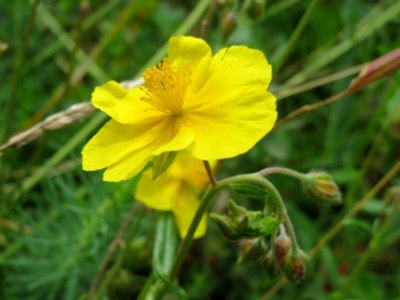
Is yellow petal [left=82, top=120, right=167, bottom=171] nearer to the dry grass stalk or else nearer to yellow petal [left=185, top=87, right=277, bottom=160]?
yellow petal [left=185, top=87, right=277, bottom=160]

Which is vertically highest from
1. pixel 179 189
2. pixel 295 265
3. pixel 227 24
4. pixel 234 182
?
pixel 227 24

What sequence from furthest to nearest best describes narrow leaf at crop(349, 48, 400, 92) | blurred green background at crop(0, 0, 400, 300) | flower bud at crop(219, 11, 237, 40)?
blurred green background at crop(0, 0, 400, 300)
flower bud at crop(219, 11, 237, 40)
narrow leaf at crop(349, 48, 400, 92)

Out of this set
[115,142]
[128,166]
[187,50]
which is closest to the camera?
[128,166]

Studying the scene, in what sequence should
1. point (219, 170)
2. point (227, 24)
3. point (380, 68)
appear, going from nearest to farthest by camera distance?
point (380, 68)
point (227, 24)
point (219, 170)

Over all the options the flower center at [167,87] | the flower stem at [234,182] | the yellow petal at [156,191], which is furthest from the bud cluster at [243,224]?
the yellow petal at [156,191]

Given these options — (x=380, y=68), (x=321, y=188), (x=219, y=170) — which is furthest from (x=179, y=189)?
(x=219, y=170)

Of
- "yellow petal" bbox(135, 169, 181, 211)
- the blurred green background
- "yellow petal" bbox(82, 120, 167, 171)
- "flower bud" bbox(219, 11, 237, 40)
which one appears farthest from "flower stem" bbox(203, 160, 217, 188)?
"flower bud" bbox(219, 11, 237, 40)

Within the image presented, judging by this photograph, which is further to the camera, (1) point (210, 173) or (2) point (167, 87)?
(2) point (167, 87)

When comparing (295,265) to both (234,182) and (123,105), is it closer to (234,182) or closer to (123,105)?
(234,182)

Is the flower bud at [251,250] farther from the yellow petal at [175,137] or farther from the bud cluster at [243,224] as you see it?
the yellow petal at [175,137]
